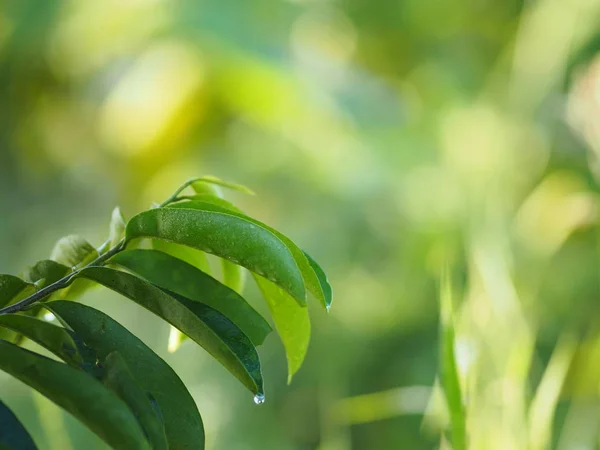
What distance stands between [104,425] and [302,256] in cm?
10

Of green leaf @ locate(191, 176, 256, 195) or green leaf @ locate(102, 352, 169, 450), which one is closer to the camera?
green leaf @ locate(102, 352, 169, 450)

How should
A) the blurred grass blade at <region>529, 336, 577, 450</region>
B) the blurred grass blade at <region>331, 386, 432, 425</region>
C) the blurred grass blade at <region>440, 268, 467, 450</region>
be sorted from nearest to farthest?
the blurred grass blade at <region>440, 268, 467, 450</region>, the blurred grass blade at <region>529, 336, 577, 450</region>, the blurred grass blade at <region>331, 386, 432, 425</region>

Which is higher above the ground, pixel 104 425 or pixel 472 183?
pixel 472 183

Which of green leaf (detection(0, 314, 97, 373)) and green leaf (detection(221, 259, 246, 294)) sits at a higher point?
green leaf (detection(221, 259, 246, 294))

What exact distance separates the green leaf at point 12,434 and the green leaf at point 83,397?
13 millimetres

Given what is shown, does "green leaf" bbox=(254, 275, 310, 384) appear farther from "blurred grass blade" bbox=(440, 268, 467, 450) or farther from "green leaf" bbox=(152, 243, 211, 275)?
"blurred grass blade" bbox=(440, 268, 467, 450)

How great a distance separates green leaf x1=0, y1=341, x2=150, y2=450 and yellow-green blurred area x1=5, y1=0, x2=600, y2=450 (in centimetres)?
104

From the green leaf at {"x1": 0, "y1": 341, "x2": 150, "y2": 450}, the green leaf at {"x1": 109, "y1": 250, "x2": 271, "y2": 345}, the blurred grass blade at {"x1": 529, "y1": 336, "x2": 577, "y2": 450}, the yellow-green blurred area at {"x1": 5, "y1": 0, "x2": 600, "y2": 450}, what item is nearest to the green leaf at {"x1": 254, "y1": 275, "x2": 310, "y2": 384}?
the green leaf at {"x1": 109, "y1": 250, "x2": 271, "y2": 345}

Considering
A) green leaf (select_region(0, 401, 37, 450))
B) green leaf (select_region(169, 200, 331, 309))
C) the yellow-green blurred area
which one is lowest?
green leaf (select_region(0, 401, 37, 450))

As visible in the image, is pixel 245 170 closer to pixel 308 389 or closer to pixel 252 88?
pixel 252 88

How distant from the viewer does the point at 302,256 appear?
29 cm

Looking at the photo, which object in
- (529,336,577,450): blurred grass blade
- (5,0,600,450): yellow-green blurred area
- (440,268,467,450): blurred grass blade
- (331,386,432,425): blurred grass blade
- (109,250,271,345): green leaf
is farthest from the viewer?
(5,0,600,450): yellow-green blurred area

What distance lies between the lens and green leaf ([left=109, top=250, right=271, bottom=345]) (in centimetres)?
32

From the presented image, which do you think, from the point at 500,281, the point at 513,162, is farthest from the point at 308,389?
the point at 500,281
